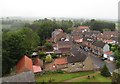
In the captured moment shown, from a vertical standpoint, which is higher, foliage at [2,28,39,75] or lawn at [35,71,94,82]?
foliage at [2,28,39,75]

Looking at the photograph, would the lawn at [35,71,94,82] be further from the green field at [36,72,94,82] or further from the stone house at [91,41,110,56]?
the stone house at [91,41,110,56]

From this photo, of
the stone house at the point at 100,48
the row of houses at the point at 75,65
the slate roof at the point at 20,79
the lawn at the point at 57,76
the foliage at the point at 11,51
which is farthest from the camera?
the stone house at the point at 100,48

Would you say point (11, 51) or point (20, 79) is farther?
point (11, 51)

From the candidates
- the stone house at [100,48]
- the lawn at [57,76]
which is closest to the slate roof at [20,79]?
the lawn at [57,76]

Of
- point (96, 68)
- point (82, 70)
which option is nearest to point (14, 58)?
point (82, 70)

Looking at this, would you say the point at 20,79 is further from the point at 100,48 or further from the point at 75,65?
the point at 100,48

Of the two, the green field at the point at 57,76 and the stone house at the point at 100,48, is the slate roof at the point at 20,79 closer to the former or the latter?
the green field at the point at 57,76

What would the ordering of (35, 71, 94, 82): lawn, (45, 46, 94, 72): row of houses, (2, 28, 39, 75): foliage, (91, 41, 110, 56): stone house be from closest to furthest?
(35, 71, 94, 82): lawn, (2, 28, 39, 75): foliage, (45, 46, 94, 72): row of houses, (91, 41, 110, 56): stone house

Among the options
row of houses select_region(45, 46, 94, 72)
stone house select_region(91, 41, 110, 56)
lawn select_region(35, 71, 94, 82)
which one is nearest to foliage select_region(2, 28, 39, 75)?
lawn select_region(35, 71, 94, 82)

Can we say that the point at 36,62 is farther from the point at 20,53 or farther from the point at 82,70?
the point at 82,70

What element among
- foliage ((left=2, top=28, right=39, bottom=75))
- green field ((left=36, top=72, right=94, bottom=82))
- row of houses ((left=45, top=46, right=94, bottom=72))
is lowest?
green field ((left=36, top=72, right=94, bottom=82))

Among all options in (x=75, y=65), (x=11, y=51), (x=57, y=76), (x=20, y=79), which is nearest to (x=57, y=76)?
(x=57, y=76)
